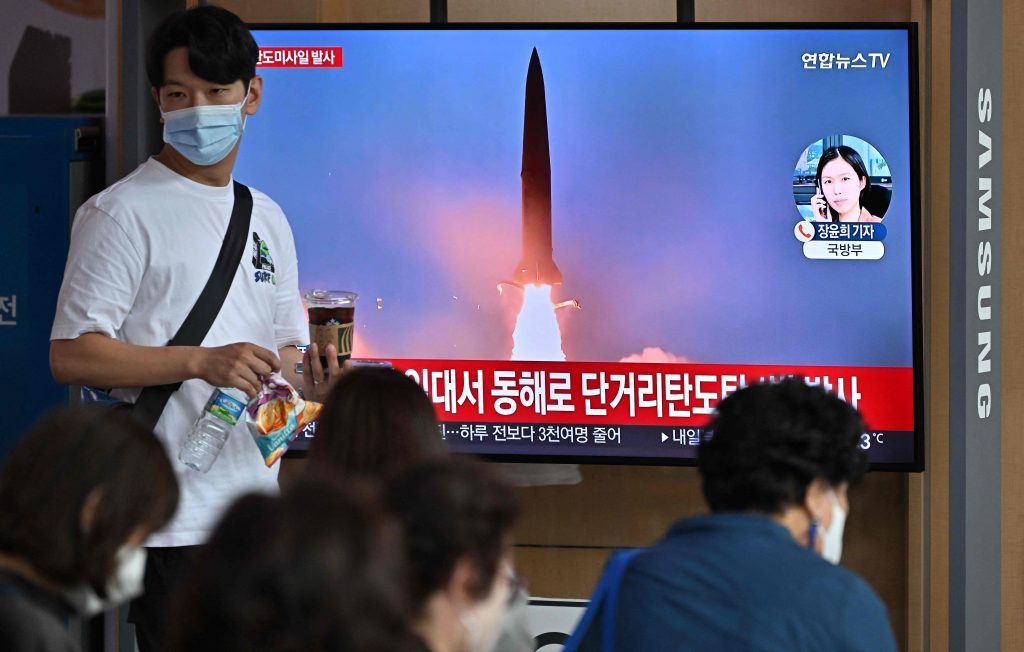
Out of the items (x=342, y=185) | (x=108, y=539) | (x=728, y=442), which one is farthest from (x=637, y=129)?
(x=108, y=539)

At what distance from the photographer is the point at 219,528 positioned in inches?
43.5

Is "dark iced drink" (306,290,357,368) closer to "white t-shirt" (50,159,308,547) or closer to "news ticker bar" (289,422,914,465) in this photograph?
"white t-shirt" (50,159,308,547)

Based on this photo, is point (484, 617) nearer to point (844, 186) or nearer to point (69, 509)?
point (69, 509)

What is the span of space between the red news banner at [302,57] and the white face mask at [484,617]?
2563 millimetres

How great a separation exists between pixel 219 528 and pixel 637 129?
8.80 feet

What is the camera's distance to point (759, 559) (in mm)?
1696

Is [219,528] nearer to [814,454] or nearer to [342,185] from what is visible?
[814,454]

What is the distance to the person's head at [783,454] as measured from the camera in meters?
1.84

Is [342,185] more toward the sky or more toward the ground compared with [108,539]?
more toward the sky

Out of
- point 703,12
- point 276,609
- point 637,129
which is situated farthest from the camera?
point 703,12
